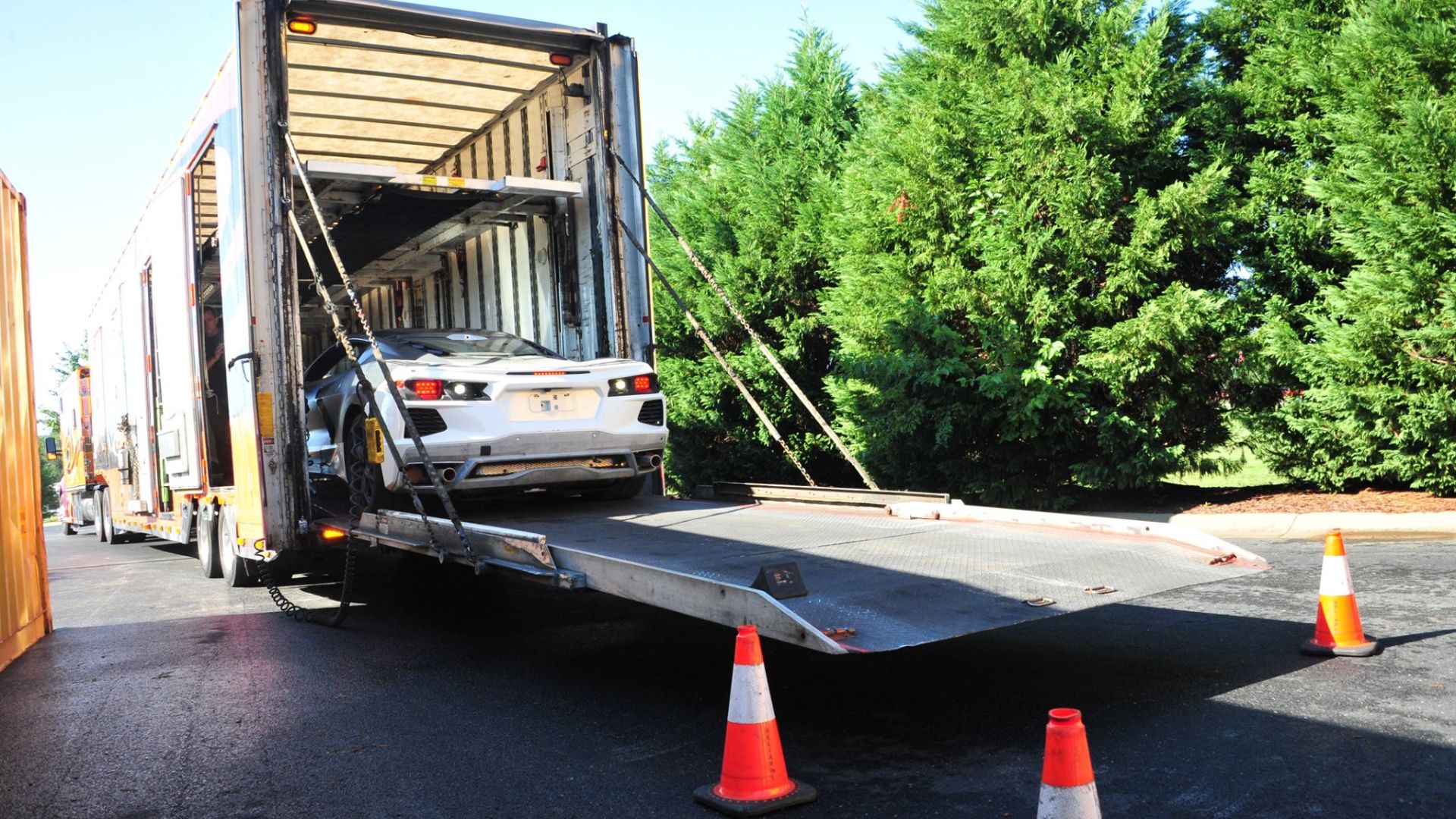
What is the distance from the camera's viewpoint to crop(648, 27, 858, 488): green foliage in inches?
571

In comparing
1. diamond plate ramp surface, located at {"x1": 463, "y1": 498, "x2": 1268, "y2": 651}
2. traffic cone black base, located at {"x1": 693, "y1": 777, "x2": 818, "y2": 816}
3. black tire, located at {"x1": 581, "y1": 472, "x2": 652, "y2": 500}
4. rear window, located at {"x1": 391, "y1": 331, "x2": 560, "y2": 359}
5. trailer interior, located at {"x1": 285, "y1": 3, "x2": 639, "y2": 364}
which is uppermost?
trailer interior, located at {"x1": 285, "y1": 3, "x2": 639, "y2": 364}

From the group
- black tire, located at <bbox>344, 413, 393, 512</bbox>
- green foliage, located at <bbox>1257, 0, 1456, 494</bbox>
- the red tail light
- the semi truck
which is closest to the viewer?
the red tail light

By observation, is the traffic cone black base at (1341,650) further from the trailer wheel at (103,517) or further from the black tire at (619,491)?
the trailer wheel at (103,517)

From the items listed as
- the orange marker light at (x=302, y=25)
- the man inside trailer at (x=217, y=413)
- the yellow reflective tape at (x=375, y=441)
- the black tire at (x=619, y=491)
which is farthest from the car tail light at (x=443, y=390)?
the man inside trailer at (x=217, y=413)

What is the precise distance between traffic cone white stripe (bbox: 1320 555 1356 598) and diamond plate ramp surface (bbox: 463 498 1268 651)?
58 centimetres

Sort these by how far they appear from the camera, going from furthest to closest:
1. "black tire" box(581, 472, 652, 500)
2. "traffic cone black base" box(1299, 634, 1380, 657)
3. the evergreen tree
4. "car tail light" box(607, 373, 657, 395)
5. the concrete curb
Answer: the evergreen tree < the concrete curb < "black tire" box(581, 472, 652, 500) < "car tail light" box(607, 373, 657, 395) < "traffic cone black base" box(1299, 634, 1380, 657)

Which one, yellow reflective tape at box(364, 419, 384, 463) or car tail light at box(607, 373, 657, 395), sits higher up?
car tail light at box(607, 373, 657, 395)

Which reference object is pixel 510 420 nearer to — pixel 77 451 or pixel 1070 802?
pixel 1070 802

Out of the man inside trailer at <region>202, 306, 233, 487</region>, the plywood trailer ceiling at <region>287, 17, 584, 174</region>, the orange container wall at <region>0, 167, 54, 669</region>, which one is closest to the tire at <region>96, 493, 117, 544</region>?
the man inside trailer at <region>202, 306, 233, 487</region>

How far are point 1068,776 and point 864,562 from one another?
234 cm

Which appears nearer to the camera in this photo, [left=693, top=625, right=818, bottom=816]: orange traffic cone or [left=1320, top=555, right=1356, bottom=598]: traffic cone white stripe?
[left=693, top=625, right=818, bottom=816]: orange traffic cone

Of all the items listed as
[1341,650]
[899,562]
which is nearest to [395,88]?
[899,562]

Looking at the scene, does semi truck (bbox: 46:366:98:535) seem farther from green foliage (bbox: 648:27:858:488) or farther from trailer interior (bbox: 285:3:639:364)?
green foliage (bbox: 648:27:858:488)

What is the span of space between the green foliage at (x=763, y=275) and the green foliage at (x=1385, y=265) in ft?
18.2
